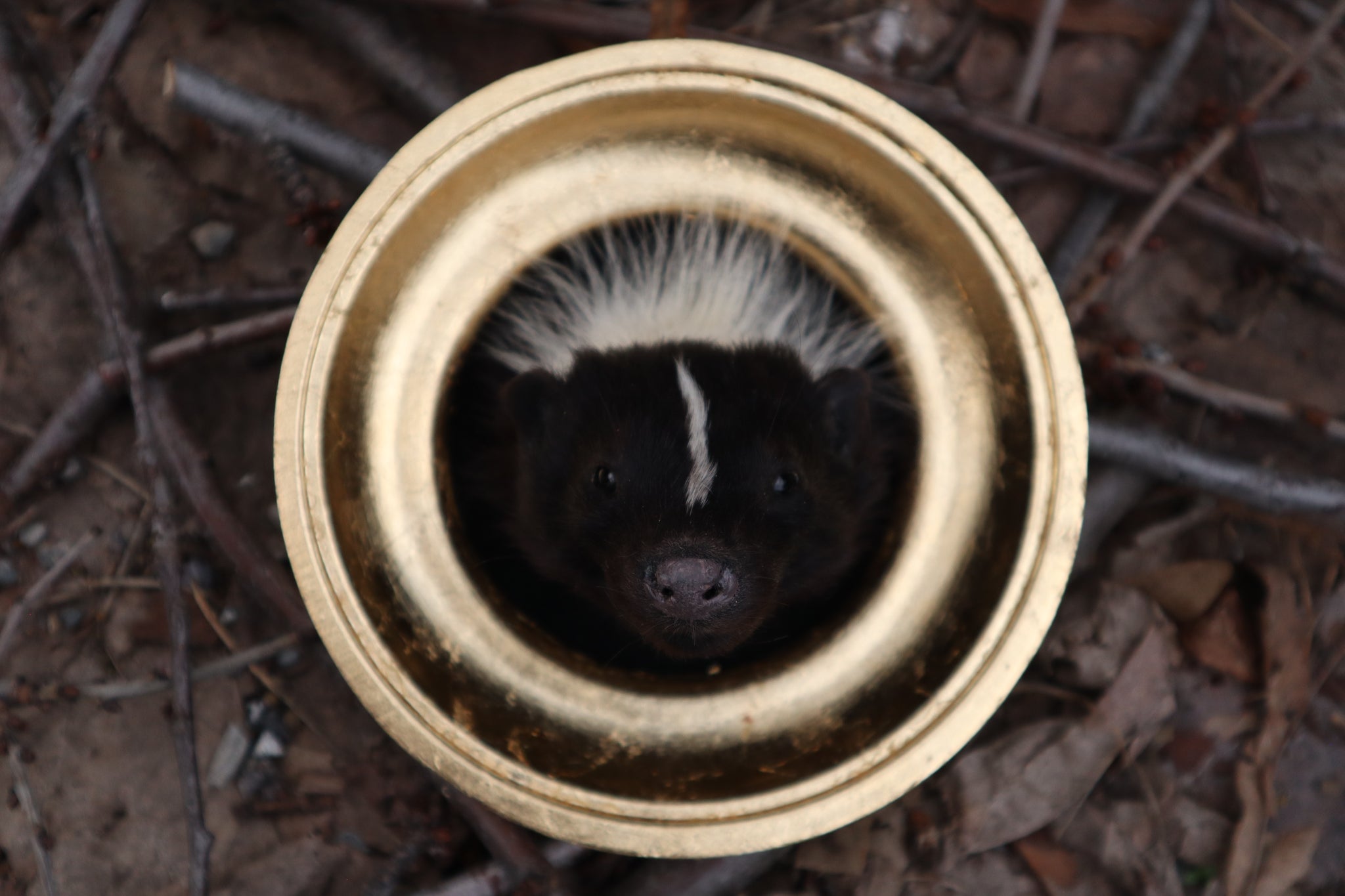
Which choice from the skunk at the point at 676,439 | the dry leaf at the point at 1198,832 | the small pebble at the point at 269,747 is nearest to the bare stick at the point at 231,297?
the skunk at the point at 676,439

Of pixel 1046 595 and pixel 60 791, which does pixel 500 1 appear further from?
pixel 60 791

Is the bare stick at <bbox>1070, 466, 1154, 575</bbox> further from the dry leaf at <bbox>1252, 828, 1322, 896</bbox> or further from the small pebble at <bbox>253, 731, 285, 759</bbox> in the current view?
the small pebble at <bbox>253, 731, 285, 759</bbox>

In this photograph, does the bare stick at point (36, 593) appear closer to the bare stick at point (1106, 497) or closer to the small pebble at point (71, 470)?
the small pebble at point (71, 470)

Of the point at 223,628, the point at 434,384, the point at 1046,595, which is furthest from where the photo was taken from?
the point at 223,628

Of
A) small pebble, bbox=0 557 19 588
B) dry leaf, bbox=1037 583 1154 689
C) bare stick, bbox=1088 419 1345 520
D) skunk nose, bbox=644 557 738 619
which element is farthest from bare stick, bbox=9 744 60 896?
bare stick, bbox=1088 419 1345 520

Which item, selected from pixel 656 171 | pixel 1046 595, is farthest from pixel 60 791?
pixel 1046 595

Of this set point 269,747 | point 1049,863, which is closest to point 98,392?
point 269,747

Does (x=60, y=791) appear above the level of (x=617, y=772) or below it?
below
